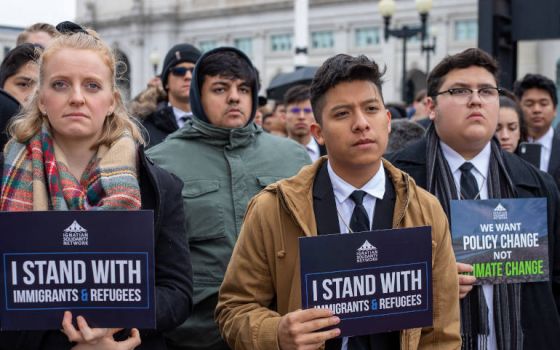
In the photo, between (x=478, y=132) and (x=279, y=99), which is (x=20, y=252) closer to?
(x=478, y=132)

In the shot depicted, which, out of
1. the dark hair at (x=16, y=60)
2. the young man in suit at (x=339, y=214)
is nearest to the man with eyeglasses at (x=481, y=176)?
the young man in suit at (x=339, y=214)

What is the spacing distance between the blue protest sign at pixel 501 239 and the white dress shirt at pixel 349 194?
582mm

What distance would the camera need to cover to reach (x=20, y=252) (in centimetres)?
265

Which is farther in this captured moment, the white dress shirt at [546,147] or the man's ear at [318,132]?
the white dress shirt at [546,147]

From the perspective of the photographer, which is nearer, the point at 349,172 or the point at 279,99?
the point at 349,172

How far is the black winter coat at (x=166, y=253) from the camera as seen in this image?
2.96 metres

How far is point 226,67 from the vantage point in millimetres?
4336

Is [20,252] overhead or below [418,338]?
overhead

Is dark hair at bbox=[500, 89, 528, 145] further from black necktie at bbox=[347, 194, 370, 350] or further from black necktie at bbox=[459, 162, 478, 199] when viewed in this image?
black necktie at bbox=[347, 194, 370, 350]

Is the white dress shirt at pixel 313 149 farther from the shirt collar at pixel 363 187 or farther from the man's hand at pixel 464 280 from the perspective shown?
the shirt collar at pixel 363 187

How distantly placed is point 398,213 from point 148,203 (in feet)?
3.07

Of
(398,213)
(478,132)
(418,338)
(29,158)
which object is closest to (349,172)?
(398,213)

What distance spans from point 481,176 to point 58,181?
1987 millimetres

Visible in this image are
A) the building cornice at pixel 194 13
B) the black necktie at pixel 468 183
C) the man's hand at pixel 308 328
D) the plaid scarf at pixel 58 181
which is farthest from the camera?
the building cornice at pixel 194 13
